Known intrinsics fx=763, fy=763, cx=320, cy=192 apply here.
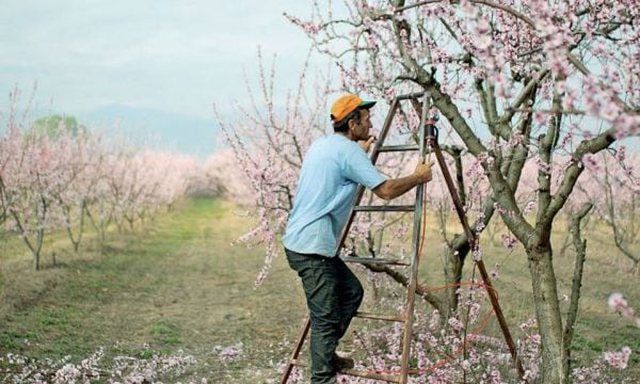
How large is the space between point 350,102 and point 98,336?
653 centimetres

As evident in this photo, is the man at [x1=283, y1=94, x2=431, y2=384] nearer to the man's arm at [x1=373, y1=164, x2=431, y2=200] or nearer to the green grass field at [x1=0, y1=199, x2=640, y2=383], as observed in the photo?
the man's arm at [x1=373, y1=164, x2=431, y2=200]

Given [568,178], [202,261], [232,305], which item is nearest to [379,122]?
[232,305]

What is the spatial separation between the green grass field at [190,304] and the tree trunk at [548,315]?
171 cm

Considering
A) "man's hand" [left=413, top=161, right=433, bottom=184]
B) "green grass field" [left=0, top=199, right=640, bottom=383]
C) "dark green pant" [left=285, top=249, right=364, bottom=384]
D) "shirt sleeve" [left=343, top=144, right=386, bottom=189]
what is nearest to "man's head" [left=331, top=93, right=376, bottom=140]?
"shirt sleeve" [left=343, top=144, right=386, bottom=189]

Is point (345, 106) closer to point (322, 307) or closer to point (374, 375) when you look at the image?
point (322, 307)

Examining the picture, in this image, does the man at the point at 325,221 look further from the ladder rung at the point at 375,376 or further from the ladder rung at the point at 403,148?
the ladder rung at the point at 403,148

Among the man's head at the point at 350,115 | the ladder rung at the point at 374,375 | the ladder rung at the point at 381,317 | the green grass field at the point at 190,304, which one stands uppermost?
the man's head at the point at 350,115

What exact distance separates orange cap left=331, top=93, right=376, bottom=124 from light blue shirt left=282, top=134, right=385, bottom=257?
0.13m

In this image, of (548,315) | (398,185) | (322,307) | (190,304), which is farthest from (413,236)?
(190,304)

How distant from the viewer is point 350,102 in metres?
4.83

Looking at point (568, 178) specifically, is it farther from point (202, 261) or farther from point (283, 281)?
point (202, 261)

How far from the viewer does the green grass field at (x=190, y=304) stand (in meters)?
9.09

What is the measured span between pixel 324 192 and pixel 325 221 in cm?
19

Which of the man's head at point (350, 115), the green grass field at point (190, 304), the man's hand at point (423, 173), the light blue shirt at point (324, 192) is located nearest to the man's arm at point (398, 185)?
the man's hand at point (423, 173)
